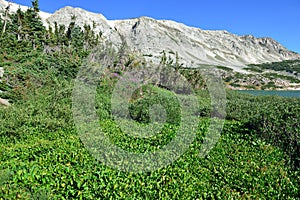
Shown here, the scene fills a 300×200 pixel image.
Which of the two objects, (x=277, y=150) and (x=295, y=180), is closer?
(x=295, y=180)

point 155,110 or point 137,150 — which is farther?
point 155,110

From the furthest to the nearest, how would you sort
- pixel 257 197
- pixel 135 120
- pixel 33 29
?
pixel 33 29 → pixel 135 120 → pixel 257 197

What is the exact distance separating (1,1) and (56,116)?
103 meters

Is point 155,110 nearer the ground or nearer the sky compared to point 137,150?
nearer the sky

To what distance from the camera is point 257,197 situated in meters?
6.42

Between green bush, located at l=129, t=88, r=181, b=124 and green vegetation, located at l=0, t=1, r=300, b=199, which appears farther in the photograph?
green bush, located at l=129, t=88, r=181, b=124

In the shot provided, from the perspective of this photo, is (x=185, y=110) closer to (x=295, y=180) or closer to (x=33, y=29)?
(x=295, y=180)

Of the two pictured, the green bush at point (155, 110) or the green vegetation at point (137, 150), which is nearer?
the green vegetation at point (137, 150)

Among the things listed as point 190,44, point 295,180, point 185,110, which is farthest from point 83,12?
point 295,180

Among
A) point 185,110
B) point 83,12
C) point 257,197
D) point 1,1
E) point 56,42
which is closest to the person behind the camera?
point 257,197

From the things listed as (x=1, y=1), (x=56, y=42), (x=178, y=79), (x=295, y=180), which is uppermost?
(x=1, y=1)

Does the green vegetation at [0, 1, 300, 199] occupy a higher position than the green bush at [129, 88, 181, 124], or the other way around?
the green bush at [129, 88, 181, 124]

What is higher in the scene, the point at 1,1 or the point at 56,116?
the point at 1,1

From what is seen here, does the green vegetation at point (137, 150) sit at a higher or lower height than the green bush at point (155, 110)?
lower
